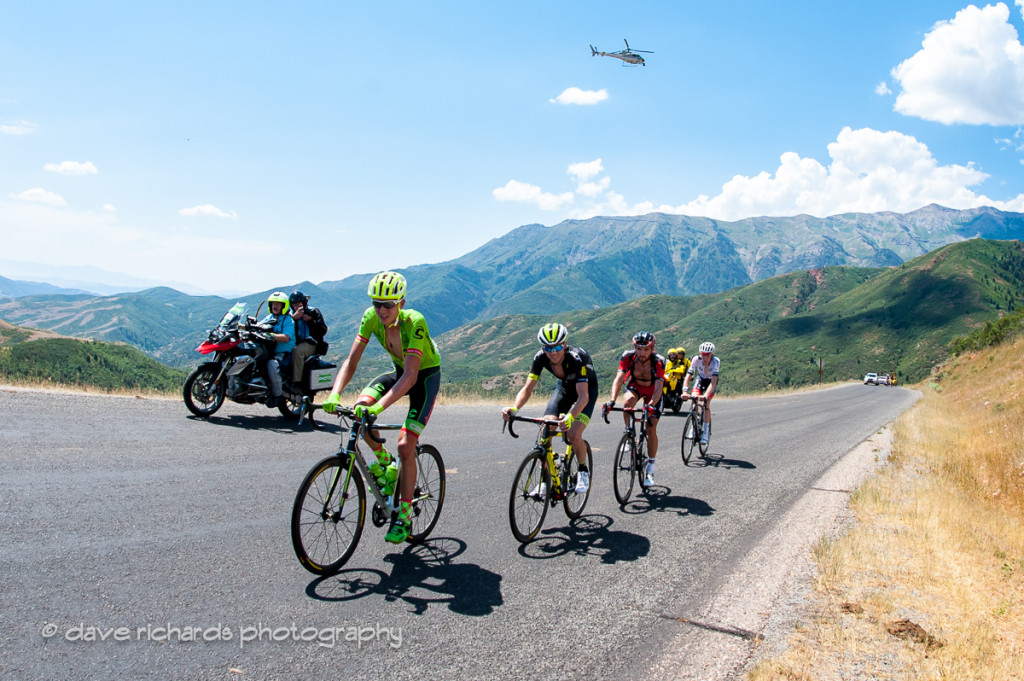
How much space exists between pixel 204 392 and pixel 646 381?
7535 millimetres

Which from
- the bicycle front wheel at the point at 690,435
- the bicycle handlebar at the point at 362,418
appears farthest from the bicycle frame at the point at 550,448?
the bicycle front wheel at the point at 690,435

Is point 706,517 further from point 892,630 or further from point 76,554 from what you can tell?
point 76,554

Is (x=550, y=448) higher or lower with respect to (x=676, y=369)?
lower

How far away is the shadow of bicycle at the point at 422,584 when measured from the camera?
13.9 ft

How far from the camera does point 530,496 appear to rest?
6.06 meters

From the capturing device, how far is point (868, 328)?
7623 inches

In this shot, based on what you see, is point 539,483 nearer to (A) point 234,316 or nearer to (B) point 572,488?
(B) point 572,488

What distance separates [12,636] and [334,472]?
2.04m

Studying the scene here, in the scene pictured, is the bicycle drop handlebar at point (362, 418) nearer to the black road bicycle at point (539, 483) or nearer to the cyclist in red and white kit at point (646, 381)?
the black road bicycle at point (539, 483)

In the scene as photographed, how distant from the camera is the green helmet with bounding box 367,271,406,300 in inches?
190

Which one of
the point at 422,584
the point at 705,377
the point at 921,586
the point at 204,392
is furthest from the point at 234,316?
the point at 921,586

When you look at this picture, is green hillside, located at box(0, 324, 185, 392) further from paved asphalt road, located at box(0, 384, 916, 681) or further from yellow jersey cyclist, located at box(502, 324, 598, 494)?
yellow jersey cyclist, located at box(502, 324, 598, 494)

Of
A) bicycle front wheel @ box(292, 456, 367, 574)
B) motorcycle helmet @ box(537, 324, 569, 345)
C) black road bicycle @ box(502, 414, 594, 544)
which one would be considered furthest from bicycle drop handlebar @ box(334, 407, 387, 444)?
motorcycle helmet @ box(537, 324, 569, 345)

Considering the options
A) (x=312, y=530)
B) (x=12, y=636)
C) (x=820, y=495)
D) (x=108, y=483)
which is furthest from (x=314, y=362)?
(x=820, y=495)
